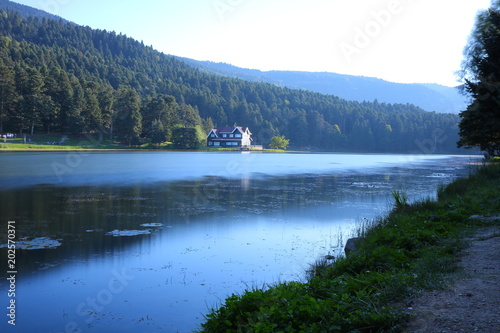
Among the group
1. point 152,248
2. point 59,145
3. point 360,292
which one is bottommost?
point 152,248

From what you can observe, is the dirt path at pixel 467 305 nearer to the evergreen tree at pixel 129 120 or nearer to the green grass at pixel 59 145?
the green grass at pixel 59 145

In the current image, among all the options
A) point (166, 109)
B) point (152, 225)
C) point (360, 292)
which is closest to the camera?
point (360, 292)

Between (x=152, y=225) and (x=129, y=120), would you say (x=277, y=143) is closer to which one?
(x=129, y=120)

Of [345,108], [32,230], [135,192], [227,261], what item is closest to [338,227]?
[227,261]

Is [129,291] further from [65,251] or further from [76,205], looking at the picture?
[76,205]

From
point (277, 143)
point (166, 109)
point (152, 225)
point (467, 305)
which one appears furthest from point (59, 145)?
point (467, 305)

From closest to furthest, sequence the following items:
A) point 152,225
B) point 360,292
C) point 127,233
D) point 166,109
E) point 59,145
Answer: point 360,292
point 127,233
point 152,225
point 59,145
point 166,109

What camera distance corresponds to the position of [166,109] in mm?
107312

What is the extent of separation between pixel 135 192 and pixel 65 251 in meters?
13.0

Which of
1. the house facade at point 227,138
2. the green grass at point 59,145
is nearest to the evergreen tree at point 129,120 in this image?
the green grass at point 59,145

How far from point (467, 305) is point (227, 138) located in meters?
124

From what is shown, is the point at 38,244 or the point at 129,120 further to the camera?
the point at 129,120

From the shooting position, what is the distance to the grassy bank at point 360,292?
4.92m

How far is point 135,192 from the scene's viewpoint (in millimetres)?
23719
